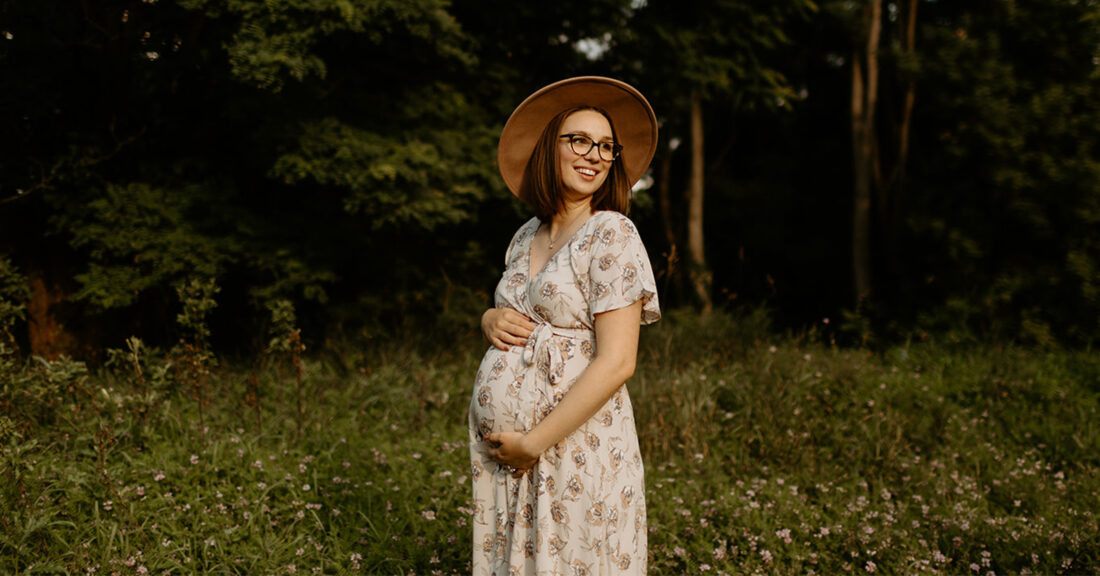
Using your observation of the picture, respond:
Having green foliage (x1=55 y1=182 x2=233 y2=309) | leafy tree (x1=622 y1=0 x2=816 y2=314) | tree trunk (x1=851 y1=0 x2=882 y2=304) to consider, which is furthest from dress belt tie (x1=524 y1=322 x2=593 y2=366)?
tree trunk (x1=851 y1=0 x2=882 y2=304)

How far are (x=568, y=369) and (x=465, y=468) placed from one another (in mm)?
2339

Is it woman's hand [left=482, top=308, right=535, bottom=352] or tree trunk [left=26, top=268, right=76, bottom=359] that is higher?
woman's hand [left=482, top=308, right=535, bottom=352]

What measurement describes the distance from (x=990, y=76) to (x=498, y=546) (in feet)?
25.6

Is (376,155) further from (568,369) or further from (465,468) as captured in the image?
(568,369)

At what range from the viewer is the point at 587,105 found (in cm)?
210

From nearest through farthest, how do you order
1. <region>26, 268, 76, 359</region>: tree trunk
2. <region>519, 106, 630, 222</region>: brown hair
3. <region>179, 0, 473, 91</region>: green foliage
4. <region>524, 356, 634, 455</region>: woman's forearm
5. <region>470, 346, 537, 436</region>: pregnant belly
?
<region>524, 356, 634, 455</region>: woman's forearm → <region>470, 346, 537, 436</region>: pregnant belly → <region>519, 106, 630, 222</region>: brown hair → <region>179, 0, 473, 91</region>: green foliage → <region>26, 268, 76, 359</region>: tree trunk

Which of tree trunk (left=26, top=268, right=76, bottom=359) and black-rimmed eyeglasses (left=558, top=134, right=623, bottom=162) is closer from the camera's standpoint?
black-rimmed eyeglasses (left=558, top=134, right=623, bottom=162)

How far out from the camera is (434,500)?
366 cm

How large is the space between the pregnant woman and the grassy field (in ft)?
4.77

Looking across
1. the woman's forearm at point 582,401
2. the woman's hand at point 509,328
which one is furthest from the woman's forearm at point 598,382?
the woman's hand at point 509,328

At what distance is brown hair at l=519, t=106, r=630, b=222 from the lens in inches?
81.1

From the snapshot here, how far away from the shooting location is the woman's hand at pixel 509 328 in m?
2.01

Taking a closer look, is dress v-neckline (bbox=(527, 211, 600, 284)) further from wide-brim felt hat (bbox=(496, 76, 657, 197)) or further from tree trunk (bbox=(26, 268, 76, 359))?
tree trunk (bbox=(26, 268, 76, 359))

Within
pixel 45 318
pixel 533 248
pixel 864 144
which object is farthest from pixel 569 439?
pixel 864 144
